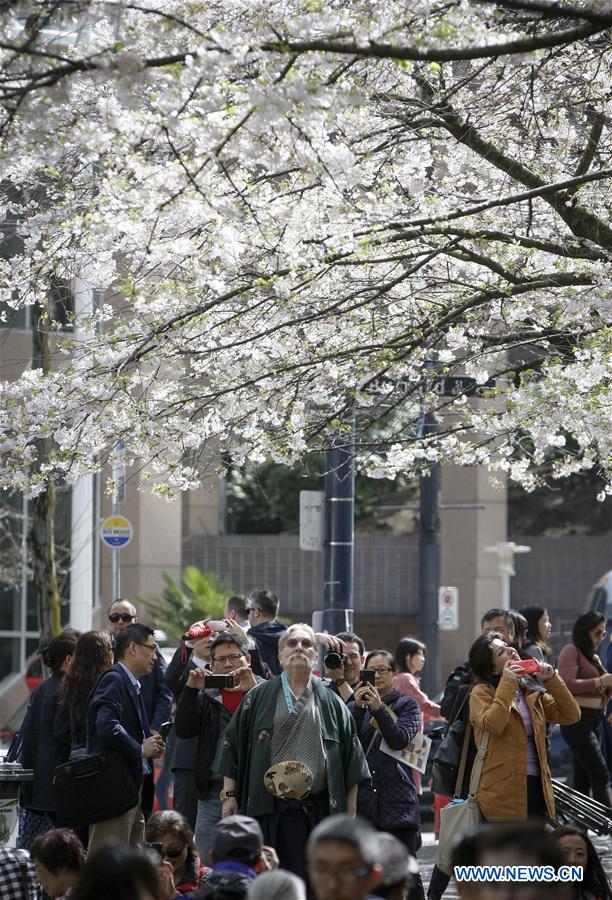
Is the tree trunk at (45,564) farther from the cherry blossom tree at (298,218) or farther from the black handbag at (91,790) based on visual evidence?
the black handbag at (91,790)

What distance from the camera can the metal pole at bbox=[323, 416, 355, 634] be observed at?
12859 millimetres

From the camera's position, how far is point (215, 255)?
7.83 meters

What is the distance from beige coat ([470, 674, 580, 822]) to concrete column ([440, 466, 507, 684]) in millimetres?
21637

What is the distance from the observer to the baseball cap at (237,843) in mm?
5633

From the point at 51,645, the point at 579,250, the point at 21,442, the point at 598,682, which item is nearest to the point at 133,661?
the point at 51,645

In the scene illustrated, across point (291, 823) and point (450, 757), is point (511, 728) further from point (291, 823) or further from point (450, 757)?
point (291, 823)

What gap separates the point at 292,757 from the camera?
7352mm

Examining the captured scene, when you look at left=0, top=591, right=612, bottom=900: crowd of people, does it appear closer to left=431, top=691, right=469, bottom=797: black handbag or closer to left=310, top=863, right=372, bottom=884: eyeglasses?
left=431, top=691, right=469, bottom=797: black handbag

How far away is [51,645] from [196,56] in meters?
4.25

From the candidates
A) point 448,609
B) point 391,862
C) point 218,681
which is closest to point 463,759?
point 218,681

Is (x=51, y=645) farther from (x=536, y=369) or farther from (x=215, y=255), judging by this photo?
(x=536, y=369)

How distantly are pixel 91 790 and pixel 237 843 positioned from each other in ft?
8.07

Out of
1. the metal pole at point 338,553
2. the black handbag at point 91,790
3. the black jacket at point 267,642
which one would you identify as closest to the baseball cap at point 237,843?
the black handbag at point 91,790

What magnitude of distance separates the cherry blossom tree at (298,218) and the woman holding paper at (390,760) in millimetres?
2060
